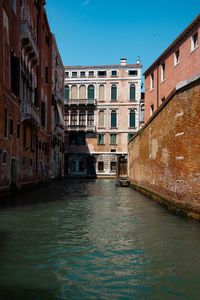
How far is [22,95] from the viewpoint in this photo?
18141mm

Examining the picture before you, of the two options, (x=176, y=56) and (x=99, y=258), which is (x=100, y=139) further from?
(x=99, y=258)

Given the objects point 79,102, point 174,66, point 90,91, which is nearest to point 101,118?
point 79,102

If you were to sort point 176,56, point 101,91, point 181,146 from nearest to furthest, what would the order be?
point 181,146 < point 176,56 < point 101,91

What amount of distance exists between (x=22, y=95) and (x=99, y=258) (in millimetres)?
14834

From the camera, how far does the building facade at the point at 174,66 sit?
17.3 meters

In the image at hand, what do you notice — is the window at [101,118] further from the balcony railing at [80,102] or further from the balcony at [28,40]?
the balcony at [28,40]

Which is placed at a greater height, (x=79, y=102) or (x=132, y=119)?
(x=79, y=102)

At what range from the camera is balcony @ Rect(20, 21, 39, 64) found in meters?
17.0

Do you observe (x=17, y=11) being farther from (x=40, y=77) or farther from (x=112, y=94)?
(x=112, y=94)

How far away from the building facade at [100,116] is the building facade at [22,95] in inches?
554

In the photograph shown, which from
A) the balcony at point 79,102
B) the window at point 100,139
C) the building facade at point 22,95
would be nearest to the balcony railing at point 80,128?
the window at point 100,139

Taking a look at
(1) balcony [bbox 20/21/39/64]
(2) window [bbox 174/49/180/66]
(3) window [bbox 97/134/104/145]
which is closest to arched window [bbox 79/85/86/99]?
(3) window [bbox 97/134/104/145]

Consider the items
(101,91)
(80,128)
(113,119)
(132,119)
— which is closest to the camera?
(132,119)

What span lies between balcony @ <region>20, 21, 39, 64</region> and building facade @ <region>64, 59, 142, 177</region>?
20.3 metres
